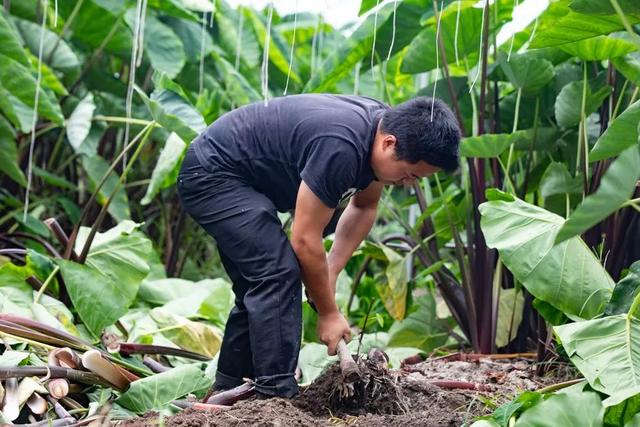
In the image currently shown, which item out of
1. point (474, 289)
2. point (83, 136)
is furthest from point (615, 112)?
point (83, 136)

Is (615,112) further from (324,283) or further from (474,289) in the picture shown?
(324,283)

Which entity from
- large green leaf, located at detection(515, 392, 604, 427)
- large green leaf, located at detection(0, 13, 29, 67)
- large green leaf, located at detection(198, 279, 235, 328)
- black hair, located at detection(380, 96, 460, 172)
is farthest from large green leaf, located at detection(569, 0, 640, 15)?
large green leaf, located at detection(0, 13, 29, 67)

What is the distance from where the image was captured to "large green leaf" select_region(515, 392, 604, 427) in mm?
1819

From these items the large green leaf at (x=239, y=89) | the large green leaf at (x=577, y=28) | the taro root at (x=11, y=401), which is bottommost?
the taro root at (x=11, y=401)

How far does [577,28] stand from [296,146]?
2.45 feet

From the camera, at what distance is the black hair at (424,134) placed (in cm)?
223

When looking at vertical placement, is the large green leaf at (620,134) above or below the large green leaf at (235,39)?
above

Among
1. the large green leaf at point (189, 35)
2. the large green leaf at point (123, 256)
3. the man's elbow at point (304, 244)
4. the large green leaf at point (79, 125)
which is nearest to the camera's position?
the man's elbow at point (304, 244)

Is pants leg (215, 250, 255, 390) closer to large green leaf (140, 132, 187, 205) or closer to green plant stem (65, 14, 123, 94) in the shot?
large green leaf (140, 132, 187, 205)

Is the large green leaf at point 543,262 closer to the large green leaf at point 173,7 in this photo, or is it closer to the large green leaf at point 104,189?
the large green leaf at point 104,189

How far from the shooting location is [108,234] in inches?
127

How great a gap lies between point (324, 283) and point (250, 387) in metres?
0.33

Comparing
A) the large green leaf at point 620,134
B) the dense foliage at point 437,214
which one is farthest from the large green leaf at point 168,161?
the large green leaf at point 620,134

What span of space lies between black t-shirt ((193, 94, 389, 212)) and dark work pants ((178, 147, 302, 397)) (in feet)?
0.17
